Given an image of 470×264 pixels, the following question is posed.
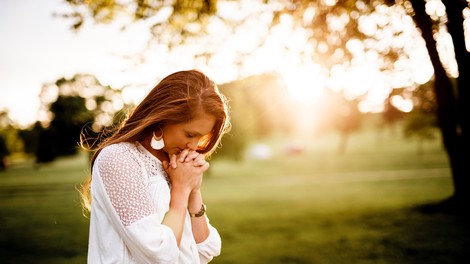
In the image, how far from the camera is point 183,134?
231 centimetres

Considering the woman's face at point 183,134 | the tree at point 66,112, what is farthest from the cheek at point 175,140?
the tree at point 66,112

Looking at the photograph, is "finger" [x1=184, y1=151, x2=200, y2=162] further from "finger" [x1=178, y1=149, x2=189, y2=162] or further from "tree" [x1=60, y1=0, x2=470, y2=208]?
"tree" [x1=60, y1=0, x2=470, y2=208]

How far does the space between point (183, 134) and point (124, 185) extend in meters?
0.53

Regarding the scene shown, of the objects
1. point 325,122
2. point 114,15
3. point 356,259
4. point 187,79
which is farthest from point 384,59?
point 325,122

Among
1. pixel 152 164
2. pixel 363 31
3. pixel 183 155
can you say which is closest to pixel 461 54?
pixel 363 31

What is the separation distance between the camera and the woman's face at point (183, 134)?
2.28 metres

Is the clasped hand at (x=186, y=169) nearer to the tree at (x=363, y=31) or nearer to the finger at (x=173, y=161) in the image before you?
the finger at (x=173, y=161)

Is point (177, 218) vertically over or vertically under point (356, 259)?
over

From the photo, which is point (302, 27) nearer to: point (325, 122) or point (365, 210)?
point (365, 210)

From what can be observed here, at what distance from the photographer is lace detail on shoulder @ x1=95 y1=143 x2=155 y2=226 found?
6.09 ft

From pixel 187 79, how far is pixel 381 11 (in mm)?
8057

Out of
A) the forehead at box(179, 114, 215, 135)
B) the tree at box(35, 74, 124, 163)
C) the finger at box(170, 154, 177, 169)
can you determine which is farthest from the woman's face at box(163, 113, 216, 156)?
the tree at box(35, 74, 124, 163)

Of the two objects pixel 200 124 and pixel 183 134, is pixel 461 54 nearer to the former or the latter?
pixel 200 124

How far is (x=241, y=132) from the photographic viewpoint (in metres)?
33.3
